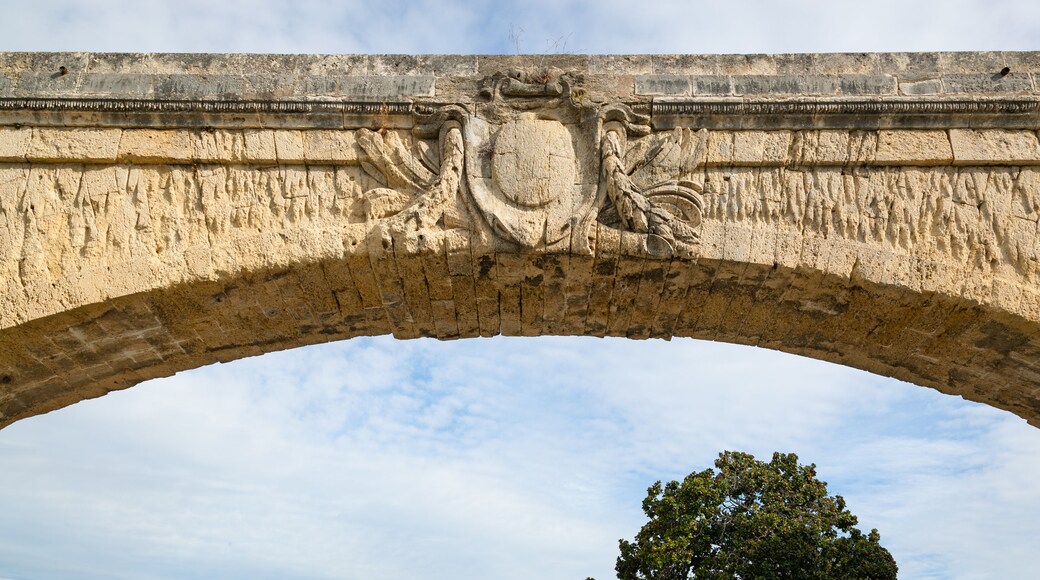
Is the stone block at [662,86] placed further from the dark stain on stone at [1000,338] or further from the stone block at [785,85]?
the dark stain on stone at [1000,338]

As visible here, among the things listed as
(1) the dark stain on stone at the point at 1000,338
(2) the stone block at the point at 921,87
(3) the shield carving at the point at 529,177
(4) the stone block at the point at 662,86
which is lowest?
(1) the dark stain on stone at the point at 1000,338

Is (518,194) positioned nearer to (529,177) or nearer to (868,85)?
(529,177)

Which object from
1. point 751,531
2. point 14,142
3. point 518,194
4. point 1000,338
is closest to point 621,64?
point 518,194

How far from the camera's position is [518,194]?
15.0 feet

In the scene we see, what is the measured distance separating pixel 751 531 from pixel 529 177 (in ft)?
31.7

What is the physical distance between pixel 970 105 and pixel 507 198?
244 centimetres

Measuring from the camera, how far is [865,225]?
14.9ft

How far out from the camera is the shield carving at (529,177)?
14.8 feet

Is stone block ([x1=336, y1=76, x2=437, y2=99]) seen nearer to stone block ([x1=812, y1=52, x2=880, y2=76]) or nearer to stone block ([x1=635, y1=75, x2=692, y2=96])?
stone block ([x1=635, y1=75, x2=692, y2=96])

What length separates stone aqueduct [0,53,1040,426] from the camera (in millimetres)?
4492

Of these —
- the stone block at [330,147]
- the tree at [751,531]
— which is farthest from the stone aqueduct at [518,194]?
the tree at [751,531]

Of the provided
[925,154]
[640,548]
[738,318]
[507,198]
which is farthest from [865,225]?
[640,548]

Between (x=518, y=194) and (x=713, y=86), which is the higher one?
(x=713, y=86)

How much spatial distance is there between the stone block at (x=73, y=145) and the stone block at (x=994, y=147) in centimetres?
436
